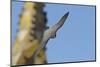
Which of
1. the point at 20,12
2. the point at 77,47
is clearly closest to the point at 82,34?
the point at 77,47

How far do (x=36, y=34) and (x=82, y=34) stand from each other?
1.84 ft

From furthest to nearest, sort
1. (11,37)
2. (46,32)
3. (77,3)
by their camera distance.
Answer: (77,3), (46,32), (11,37)

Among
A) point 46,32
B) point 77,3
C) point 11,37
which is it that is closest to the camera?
point 11,37

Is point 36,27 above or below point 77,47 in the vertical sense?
above

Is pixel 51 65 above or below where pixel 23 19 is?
below

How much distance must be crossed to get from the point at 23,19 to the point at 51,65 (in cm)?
58

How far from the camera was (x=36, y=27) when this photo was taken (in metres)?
2.51

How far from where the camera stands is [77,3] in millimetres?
2715

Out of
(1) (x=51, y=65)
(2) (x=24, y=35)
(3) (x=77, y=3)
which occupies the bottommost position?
(1) (x=51, y=65)

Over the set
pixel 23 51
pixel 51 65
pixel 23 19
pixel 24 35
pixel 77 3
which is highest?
pixel 77 3

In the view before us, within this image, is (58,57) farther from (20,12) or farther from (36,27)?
(20,12)

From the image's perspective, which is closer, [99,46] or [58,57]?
[58,57]

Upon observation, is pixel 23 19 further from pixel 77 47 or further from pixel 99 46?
pixel 99 46
